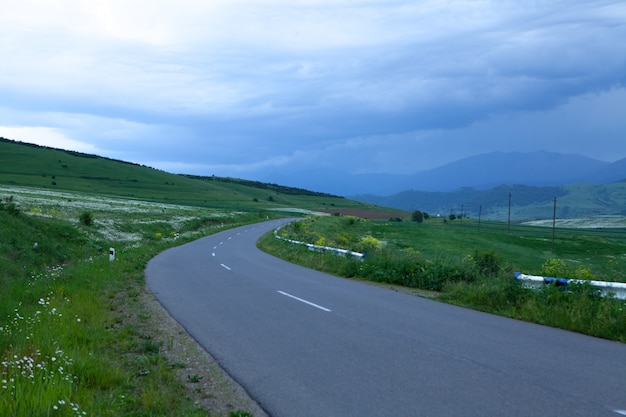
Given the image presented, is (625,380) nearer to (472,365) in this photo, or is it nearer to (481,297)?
(472,365)

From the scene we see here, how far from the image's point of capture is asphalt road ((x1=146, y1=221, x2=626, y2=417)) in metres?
5.93

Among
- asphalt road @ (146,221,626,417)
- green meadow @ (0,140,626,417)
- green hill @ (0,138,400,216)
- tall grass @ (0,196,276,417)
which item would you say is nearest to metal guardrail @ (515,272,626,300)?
green meadow @ (0,140,626,417)

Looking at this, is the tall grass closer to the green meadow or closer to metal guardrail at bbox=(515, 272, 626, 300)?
the green meadow

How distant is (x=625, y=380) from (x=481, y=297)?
6.31 meters

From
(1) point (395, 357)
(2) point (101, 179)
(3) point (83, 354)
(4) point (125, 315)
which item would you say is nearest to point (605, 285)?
(1) point (395, 357)

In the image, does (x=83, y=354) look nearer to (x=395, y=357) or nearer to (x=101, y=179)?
(x=395, y=357)

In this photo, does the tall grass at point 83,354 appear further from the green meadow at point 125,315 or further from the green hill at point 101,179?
the green hill at point 101,179

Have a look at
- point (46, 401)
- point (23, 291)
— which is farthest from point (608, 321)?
point (23, 291)

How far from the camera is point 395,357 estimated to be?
25.6 ft

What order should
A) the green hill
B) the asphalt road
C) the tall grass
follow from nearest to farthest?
the tall grass
the asphalt road
the green hill

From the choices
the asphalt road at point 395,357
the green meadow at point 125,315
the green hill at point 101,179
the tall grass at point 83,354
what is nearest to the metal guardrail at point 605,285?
the green meadow at point 125,315

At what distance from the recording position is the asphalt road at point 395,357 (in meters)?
5.93

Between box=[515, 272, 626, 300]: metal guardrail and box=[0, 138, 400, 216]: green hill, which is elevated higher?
box=[0, 138, 400, 216]: green hill

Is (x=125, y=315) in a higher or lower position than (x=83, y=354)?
lower
